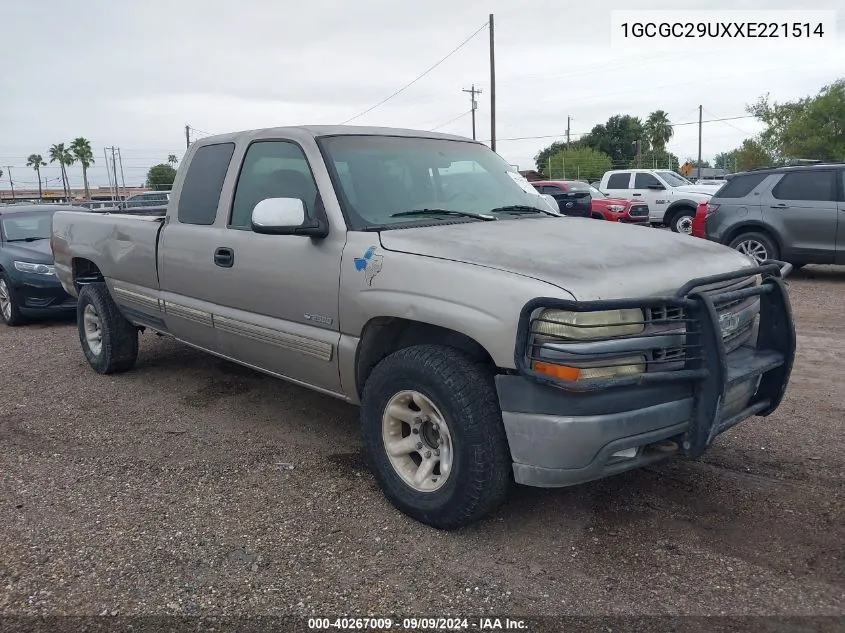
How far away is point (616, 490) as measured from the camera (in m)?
3.75

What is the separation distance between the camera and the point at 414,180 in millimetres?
4141

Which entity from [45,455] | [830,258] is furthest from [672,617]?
[830,258]

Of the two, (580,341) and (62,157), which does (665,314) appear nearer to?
(580,341)

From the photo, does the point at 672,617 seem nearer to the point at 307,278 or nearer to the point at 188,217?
the point at 307,278

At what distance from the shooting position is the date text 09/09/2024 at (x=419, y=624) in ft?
8.64

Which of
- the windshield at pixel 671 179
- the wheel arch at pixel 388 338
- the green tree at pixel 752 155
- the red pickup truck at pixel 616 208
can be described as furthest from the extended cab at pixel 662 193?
the green tree at pixel 752 155

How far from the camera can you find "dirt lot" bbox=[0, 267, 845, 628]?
9.22 feet

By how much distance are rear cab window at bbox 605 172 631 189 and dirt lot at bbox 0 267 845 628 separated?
15260mm

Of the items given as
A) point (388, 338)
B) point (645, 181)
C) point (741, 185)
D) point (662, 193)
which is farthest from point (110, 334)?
point (645, 181)

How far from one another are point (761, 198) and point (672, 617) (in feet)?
30.0

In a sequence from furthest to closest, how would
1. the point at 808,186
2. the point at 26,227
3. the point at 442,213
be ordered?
the point at 808,186 < the point at 26,227 < the point at 442,213

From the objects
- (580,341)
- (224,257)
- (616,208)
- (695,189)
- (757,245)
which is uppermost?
(695,189)

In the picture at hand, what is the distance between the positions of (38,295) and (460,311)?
746 centimetres

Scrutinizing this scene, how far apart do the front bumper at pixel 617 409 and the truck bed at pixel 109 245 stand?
10.9ft
